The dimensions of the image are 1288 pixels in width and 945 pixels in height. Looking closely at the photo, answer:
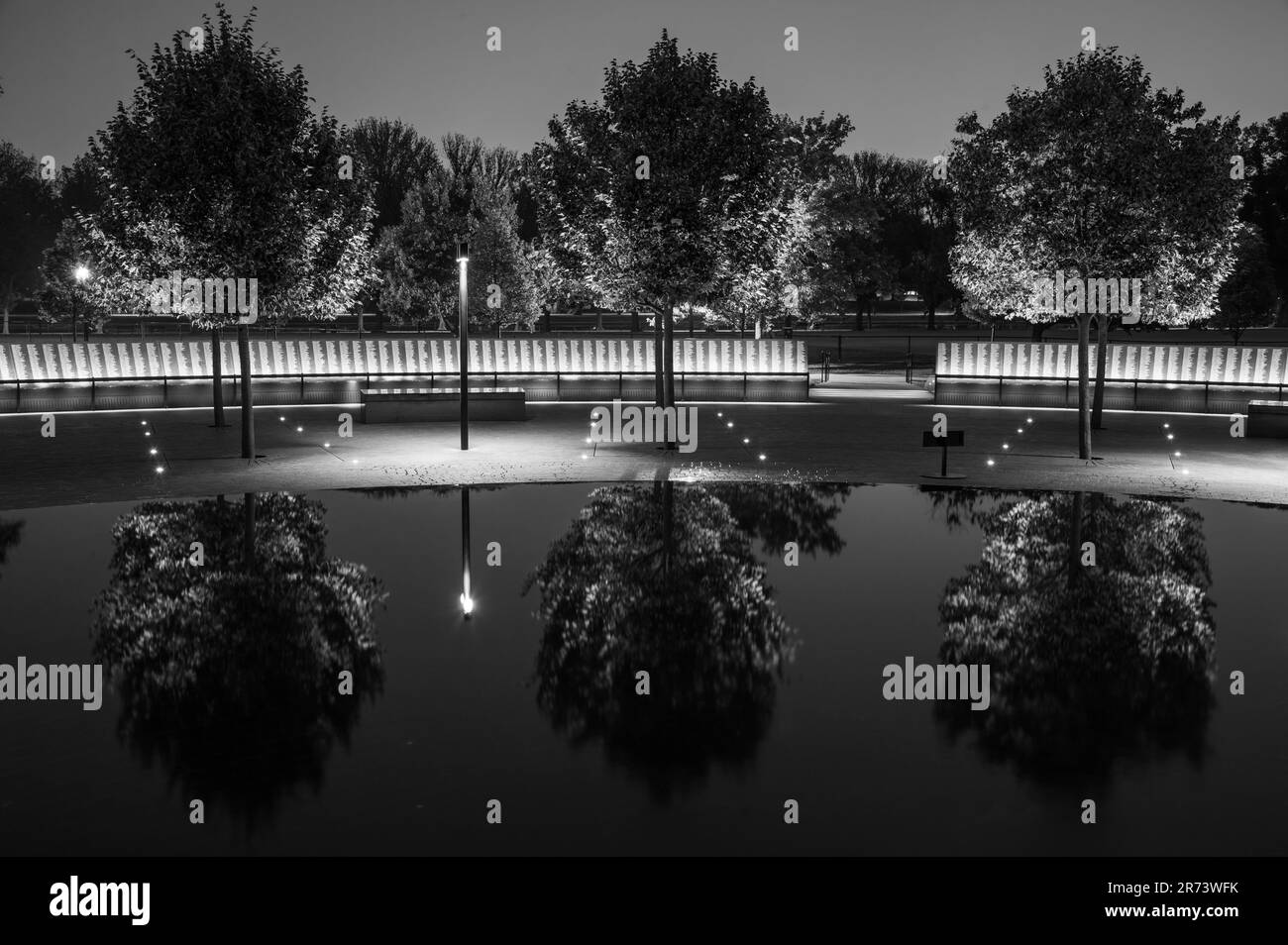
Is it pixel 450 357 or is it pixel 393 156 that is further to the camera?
pixel 393 156

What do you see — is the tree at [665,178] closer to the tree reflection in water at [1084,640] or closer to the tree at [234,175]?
the tree at [234,175]


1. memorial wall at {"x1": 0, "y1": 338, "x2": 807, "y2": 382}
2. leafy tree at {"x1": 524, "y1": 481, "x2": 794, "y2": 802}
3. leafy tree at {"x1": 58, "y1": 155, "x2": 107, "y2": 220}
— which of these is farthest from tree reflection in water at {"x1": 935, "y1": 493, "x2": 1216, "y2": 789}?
leafy tree at {"x1": 58, "y1": 155, "x2": 107, "y2": 220}

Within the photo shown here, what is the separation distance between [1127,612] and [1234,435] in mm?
13771

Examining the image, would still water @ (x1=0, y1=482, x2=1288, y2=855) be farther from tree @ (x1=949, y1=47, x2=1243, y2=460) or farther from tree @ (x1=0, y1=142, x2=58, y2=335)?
tree @ (x1=0, y1=142, x2=58, y2=335)

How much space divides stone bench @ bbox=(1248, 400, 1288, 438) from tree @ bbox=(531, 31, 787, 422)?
30.6ft

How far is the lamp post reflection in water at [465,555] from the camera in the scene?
10.1m

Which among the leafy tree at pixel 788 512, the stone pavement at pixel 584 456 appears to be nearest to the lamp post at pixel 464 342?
the stone pavement at pixel 584 456

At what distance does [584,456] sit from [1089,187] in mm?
8668

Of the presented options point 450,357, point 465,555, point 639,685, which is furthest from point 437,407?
point 639,685

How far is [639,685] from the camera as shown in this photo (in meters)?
7.83

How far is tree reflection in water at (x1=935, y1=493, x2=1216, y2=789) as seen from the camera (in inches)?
272

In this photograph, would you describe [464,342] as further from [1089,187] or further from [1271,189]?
[1271,189]

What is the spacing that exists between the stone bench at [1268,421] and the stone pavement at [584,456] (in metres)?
0.61

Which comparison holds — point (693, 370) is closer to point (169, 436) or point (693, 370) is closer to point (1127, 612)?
point (169, 436)
